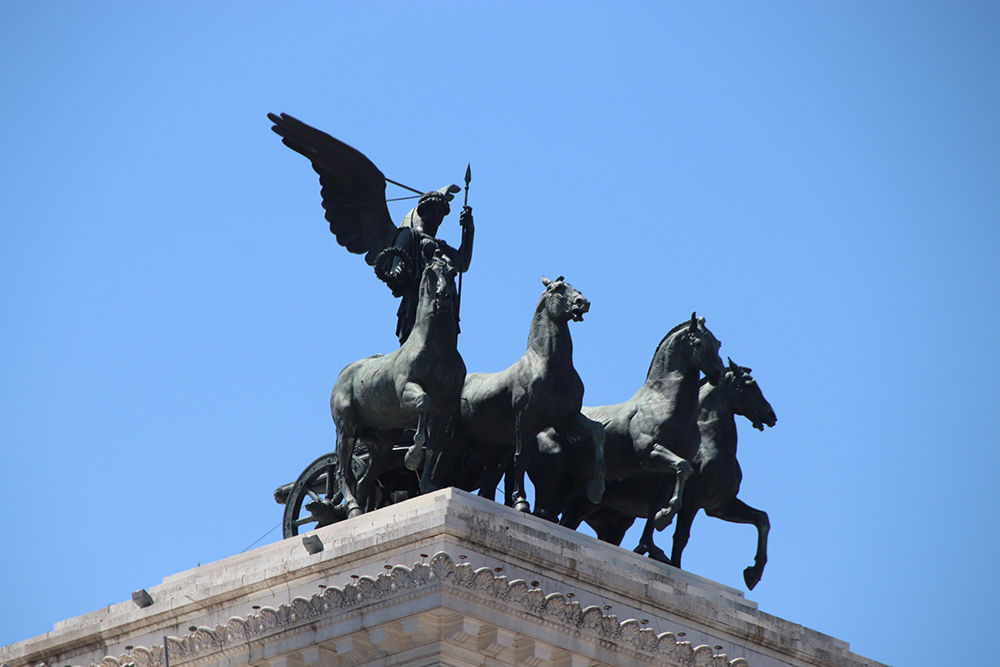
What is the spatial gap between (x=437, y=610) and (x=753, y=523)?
7449 mm

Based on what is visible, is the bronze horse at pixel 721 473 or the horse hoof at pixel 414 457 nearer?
the horse hoof at pixel 414 457

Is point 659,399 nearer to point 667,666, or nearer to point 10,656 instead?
point 667,666

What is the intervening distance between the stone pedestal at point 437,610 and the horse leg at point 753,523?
2.24 meters

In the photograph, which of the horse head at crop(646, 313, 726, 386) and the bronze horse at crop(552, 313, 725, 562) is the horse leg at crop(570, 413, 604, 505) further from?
the horse head at crop(646, 313, 726, 386)

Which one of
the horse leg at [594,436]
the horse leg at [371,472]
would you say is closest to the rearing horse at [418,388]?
the horse leg at [371,472]

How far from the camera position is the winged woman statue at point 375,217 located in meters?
42.8

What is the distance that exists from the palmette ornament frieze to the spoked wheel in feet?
13.7

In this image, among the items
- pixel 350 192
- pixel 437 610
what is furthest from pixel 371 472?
pixel 437 610

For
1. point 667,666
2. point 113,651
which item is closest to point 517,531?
point 667,666

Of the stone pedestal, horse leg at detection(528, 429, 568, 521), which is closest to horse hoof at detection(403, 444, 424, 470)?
the stone pedestal

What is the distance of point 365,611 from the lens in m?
37.1

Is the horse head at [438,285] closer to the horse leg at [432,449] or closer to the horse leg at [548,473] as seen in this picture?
the horse leg at [432,449]

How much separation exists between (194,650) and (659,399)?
23.7 feet

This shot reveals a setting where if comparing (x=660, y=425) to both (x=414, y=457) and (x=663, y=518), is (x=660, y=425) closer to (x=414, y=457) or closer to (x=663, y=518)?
(x=663, y=518)
